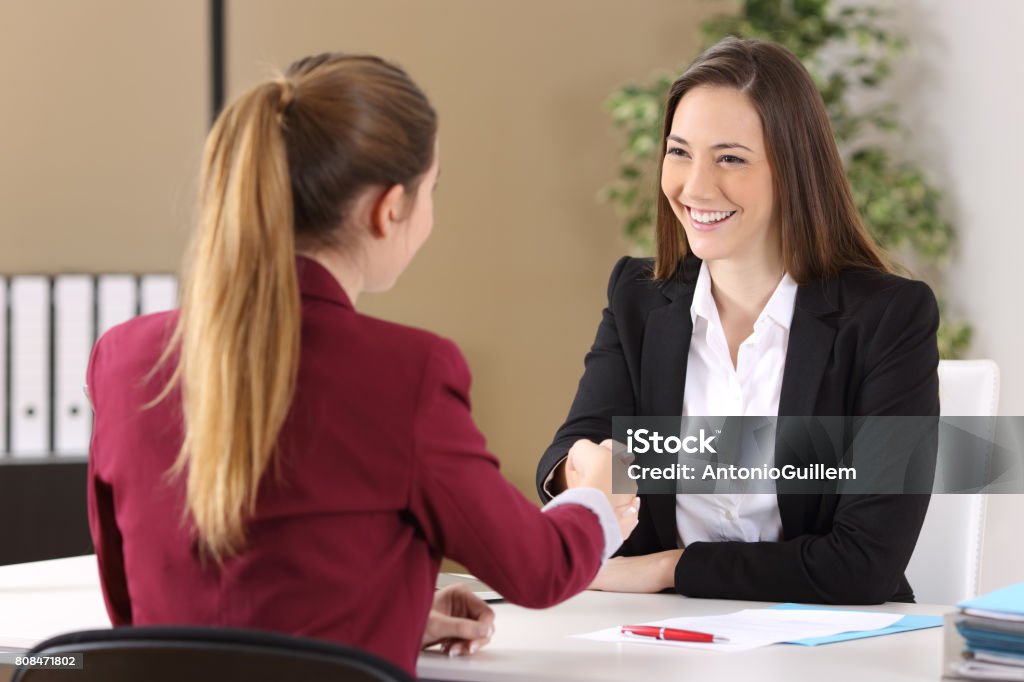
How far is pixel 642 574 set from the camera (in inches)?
66.3

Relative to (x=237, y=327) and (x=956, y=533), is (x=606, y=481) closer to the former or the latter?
(x=237, y=327)

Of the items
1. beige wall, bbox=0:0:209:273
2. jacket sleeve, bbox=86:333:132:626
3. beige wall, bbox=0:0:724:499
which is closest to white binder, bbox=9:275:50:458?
beige wall, bbox=0:0:209:273

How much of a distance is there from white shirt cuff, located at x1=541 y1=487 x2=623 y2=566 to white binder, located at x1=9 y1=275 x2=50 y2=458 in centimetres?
233

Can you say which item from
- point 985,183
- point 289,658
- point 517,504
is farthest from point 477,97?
point 289,658

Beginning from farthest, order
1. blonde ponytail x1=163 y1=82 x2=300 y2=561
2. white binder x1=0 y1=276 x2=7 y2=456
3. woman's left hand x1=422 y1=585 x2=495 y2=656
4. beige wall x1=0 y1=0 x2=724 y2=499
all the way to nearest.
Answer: beige wall x1=0 y1=0 x2=724 y2=499
white binder x1=0 y1=276 x2=7 y2=456
woman's left hand x1=422 y1=585 x2=495 y2=656
blonde ponytail x1=163 y1=82 x2=300 y2=561

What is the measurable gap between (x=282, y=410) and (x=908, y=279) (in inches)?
45.2

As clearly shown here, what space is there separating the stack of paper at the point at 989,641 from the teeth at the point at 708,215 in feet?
2.60

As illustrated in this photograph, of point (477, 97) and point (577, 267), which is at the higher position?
point (477, 97)

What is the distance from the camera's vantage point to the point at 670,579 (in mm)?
1675

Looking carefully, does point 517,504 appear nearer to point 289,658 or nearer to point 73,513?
point 289,658

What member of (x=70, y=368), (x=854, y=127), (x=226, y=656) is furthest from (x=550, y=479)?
(x=854, y=127)

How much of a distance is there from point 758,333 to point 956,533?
46 centimetres

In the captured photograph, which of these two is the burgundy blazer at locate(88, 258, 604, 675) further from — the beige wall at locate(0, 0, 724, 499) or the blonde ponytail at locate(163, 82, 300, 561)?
the beige wall at locate(0, 0, 724, 499)

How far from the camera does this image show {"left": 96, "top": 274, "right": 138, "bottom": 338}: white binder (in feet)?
10.8
